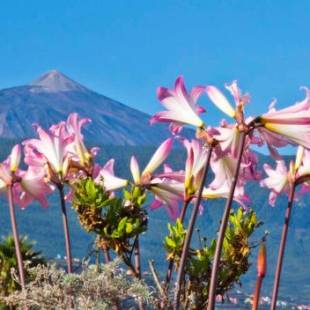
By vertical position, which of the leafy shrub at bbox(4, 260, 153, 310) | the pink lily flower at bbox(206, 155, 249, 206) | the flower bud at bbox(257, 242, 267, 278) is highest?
the pink lily flower at bbox(206, 155, 249, 206)

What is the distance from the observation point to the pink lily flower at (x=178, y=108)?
344cm

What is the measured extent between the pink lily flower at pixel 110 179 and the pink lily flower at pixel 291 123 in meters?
0.92

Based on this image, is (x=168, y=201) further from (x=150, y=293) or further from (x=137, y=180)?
(x=150, y=293)

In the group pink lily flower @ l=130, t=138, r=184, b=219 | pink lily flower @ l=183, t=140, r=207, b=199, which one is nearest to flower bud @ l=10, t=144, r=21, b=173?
pink lily flower @ l=130, t=138, r=184, b=219

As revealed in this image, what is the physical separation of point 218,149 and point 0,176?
115 centimetres

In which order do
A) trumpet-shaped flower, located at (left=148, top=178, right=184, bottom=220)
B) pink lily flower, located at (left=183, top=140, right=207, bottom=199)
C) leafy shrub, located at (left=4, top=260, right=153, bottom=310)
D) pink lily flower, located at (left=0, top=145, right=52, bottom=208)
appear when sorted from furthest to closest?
1. pink lily flower, located at (left=0, top=145, right=52, bottom=208)
2. trumpet-shaped flower, located at (left=148, top=178, right=184, bottom=220)
3. pink lily flower, located at (left=183, top=140, right=207, bottom=199)
4. leafy shrub, located at (left=4, top=260, right=153, bottom=310)

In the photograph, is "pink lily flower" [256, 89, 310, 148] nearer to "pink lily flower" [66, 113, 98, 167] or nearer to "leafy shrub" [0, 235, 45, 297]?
"pink lily flower" [66, 113, 98, 167]

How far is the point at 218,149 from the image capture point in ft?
11.8

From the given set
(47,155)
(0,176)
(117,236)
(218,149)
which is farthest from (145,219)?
(0,176)

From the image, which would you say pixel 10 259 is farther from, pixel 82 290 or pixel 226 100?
pixel 226 100

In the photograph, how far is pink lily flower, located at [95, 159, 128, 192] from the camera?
4.11m

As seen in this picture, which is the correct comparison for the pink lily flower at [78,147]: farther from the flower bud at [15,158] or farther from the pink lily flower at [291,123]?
the pink lily flower at [291,123]

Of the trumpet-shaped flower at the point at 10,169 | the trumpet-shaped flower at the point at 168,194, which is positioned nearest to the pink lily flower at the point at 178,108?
the trumpet-shaped flower at the point at 168,194

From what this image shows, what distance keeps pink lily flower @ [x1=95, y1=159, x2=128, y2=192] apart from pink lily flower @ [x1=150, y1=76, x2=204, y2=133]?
612 millimetres
